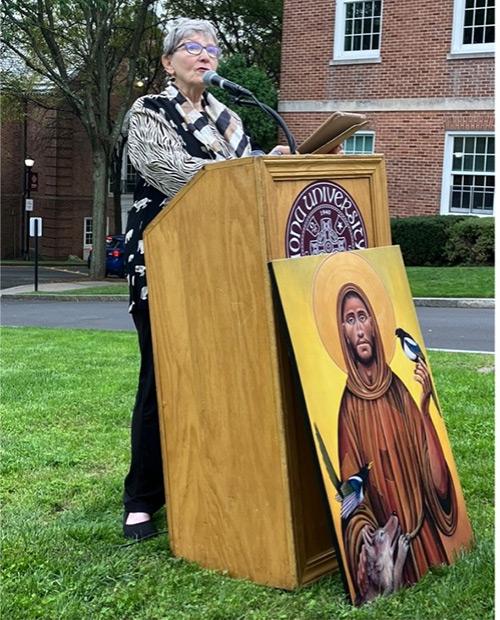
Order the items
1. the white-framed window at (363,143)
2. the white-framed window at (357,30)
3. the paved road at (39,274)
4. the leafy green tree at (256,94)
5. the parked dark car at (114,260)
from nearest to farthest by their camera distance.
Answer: the white-framed window at (357,30)
the white-framed window at (363,143)
the leafy green tree at (256,94)
the paved road at (39,274)
the parked dark car at (114,260)

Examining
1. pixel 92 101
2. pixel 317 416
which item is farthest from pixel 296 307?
pixel 92 101

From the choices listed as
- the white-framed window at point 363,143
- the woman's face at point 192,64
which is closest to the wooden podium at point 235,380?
the woman's face at point 192,64

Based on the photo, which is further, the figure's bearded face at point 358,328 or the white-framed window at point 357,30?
the white-framed window at point 357,30

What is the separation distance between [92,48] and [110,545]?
20107 millimetres

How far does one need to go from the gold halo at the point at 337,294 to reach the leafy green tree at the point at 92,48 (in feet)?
55.3

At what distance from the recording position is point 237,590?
8.14 ft

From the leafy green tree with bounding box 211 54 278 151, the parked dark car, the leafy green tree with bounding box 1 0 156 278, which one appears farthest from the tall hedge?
the parked dark car

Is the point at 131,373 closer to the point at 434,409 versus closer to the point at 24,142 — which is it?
the point at 434,409

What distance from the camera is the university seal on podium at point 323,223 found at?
2.51 m

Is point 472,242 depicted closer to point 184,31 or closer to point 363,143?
point 363,143

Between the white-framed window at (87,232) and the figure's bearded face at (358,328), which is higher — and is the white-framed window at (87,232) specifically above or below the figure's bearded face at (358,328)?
above

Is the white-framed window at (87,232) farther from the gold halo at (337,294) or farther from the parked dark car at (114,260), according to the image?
the gold halo at (337,294)

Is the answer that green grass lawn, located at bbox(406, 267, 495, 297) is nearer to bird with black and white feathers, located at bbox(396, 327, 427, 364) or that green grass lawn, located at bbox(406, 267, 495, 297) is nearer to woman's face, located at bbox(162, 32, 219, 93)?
bird with black and white feathers, located at bbox(396, 327, 427, 364)

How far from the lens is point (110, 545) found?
2.87 meters
